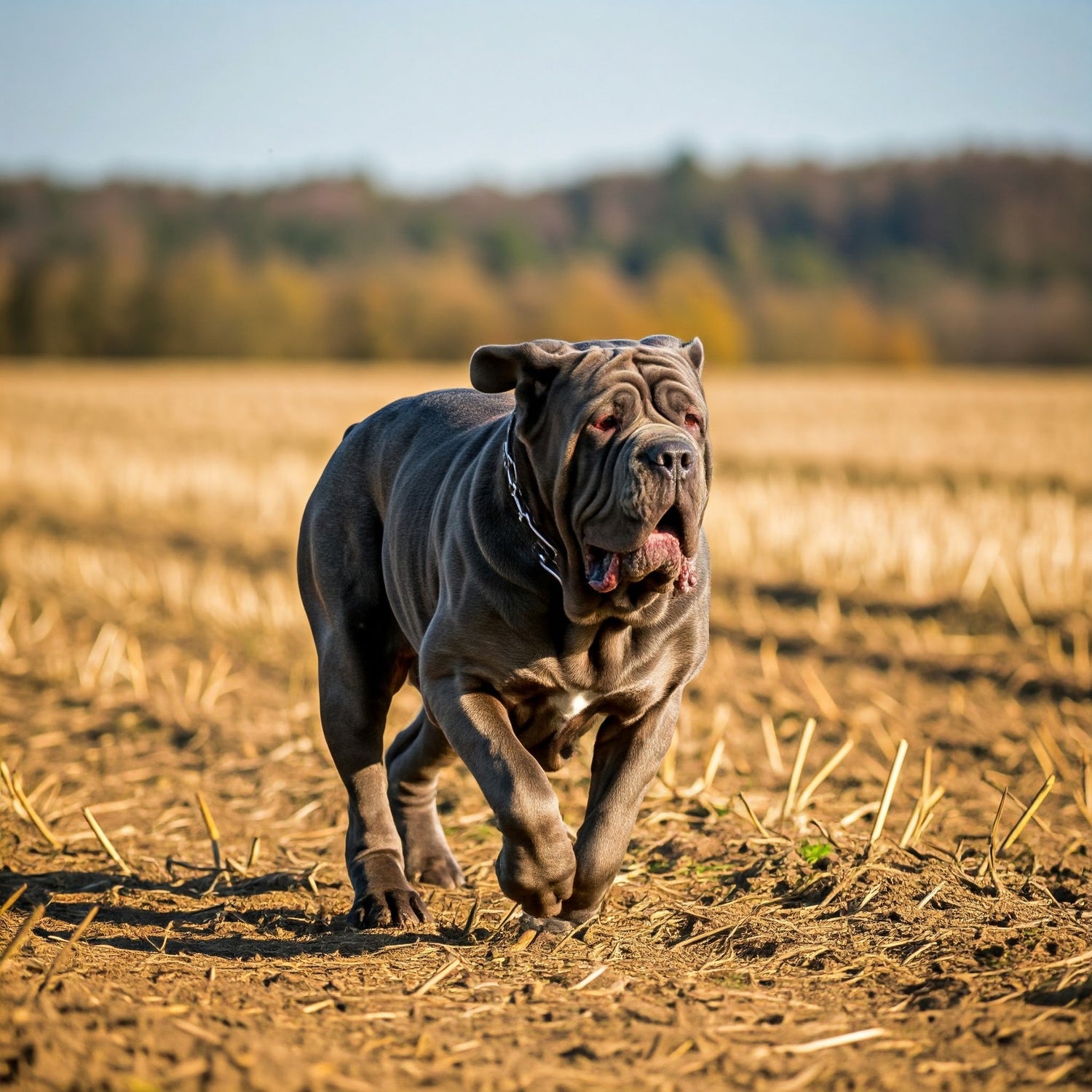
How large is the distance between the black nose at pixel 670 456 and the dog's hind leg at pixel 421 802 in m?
1.82

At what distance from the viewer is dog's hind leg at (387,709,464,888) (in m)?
5.11

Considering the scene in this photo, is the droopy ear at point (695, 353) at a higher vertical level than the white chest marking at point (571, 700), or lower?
higher

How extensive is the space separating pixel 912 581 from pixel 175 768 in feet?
21.8

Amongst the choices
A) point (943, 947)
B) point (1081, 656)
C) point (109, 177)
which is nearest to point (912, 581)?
point (1081, 656)

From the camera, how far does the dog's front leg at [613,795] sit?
407 cm

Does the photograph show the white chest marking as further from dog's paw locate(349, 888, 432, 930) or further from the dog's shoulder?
the dog's shoulder

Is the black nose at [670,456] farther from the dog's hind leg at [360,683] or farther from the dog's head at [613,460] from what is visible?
the dog's hind leg at [360,683]

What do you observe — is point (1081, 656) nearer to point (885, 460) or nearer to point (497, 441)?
point (497, 441)

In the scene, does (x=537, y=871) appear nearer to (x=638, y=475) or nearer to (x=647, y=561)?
(x=647, y=561)

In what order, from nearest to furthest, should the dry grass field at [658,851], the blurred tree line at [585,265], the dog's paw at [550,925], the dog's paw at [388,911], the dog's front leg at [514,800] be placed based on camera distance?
the dry grass field at [658,851] → the dog's front leg at [514,800] → the dog's paw at [550,925] → the dog's paw at [388,911] → the blurred tree line at [585,265]

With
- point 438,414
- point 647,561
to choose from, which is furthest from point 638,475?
point 438,414

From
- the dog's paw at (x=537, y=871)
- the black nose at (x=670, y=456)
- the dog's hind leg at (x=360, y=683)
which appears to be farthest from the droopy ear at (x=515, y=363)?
the dog's paw at (x=537, y=871)

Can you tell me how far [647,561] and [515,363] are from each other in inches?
31.5

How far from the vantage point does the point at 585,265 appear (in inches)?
3324
